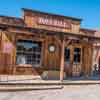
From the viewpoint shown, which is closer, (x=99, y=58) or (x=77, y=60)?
(x=77, y=60)

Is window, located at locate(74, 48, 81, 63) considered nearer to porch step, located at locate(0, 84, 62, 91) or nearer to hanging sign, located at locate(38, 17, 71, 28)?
hanging sign, located at locate(38, 17, 71, 28)

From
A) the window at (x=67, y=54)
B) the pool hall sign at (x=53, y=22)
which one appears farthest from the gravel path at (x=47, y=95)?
the pool hall sign at (x=53, y=22)

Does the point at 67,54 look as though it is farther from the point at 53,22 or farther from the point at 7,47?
the point at 7,47

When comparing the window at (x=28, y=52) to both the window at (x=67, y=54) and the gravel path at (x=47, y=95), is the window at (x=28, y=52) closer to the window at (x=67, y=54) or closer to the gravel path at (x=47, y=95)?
the window at (x=67, y=54)

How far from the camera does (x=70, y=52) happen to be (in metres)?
15.1

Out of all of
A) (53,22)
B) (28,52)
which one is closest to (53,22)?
(53,22)

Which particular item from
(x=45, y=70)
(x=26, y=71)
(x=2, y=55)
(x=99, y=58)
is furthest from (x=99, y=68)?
(x=2, y=55)

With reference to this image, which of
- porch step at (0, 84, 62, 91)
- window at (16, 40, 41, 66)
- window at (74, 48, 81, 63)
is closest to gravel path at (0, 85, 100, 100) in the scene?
porch step at (0, 84, 62, 91)

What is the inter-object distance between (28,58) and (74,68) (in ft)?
13.0

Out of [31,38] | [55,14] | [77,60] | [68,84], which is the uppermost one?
[55,14]

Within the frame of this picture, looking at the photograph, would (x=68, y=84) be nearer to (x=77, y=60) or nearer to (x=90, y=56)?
(x=77, y=60)

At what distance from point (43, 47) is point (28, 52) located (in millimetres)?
1154

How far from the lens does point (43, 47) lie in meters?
14.0

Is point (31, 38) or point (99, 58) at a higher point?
point (31, 38)
